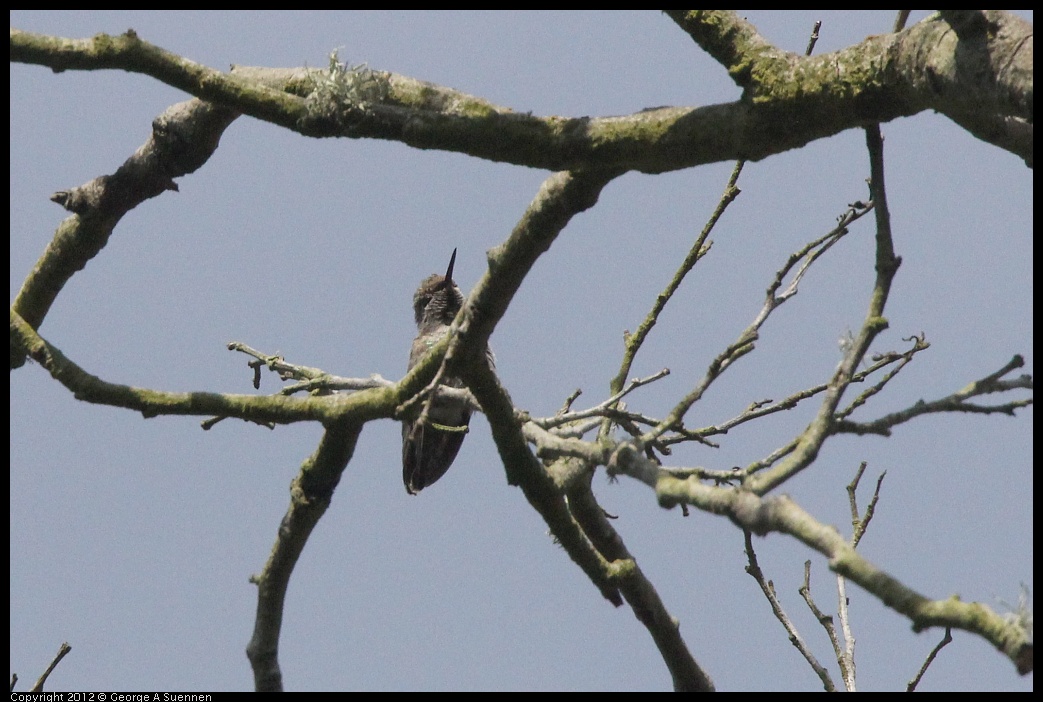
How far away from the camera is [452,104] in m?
2.93

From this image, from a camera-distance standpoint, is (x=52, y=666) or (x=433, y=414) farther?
(x=433, y=414)

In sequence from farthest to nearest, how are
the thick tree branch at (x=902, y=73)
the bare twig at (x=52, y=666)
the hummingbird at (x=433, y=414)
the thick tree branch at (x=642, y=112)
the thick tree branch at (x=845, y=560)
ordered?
1. the hummingbird at (x=433, y=414)
2. the bare twig at (x=52, y=666)
3. the thick tree branch at (x=642, y=112)
4. the thick tree branch at (x=902, y=73)
5. the thick tree branch at (x=845, y=560)

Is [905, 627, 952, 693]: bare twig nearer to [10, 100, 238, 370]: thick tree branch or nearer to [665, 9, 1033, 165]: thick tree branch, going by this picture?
[665, 9, 1033, 165]: thick tree branch

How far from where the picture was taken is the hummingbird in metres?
5.97

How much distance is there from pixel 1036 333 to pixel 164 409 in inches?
101

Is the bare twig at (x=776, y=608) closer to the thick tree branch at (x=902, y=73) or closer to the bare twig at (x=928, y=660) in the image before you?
the bare twig at (x=928, y=660)

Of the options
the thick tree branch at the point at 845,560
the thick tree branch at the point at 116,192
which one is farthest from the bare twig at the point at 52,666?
the thick tree branch at the point at 845,560

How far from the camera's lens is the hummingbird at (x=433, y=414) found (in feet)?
19.6

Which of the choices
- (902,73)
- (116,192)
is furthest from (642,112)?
(116,192)

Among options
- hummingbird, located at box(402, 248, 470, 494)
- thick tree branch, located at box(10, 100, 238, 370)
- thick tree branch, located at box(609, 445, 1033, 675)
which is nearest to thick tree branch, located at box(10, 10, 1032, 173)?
thick tree branch, located at box(609, 445, 1033, 675)

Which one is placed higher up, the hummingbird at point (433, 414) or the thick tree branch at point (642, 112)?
the hummingbird at point (433, 414)

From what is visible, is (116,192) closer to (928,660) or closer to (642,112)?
(642,112)

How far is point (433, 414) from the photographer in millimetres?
6215

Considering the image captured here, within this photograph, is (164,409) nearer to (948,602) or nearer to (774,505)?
(774,505)
